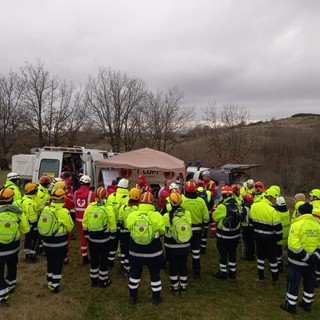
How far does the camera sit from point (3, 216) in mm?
4965

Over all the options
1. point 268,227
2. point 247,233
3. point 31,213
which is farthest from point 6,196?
point 247,233

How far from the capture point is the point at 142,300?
5.58 m

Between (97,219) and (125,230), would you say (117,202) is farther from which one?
(97,219)

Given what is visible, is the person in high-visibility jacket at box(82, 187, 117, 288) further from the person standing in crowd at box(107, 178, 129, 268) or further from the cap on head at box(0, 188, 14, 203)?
the cap on head at box(0, 188, 14, 203)

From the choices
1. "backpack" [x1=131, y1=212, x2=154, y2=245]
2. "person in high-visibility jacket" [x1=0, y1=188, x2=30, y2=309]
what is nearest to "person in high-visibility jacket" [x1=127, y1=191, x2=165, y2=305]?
"backpack" [x1=131, y1=212, x2=154, y2=245]

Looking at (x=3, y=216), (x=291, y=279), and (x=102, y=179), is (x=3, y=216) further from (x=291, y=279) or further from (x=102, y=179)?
(x=102, y=179)

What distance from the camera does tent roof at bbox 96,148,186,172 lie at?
37.1 feet

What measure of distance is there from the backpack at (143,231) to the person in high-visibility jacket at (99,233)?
93 cm

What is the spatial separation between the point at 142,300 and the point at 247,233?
3452 millimetres

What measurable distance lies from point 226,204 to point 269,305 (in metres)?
2.04

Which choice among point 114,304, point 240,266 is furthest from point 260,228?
point 114,304

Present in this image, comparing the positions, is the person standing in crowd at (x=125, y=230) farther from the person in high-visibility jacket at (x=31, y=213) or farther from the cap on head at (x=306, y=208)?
the cap on head at (x=306, y=208)

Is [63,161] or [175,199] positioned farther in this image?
[63,161]

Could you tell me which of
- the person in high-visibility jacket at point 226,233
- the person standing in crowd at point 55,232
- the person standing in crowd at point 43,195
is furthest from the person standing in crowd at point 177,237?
the person standing in crowd at point 43,195
